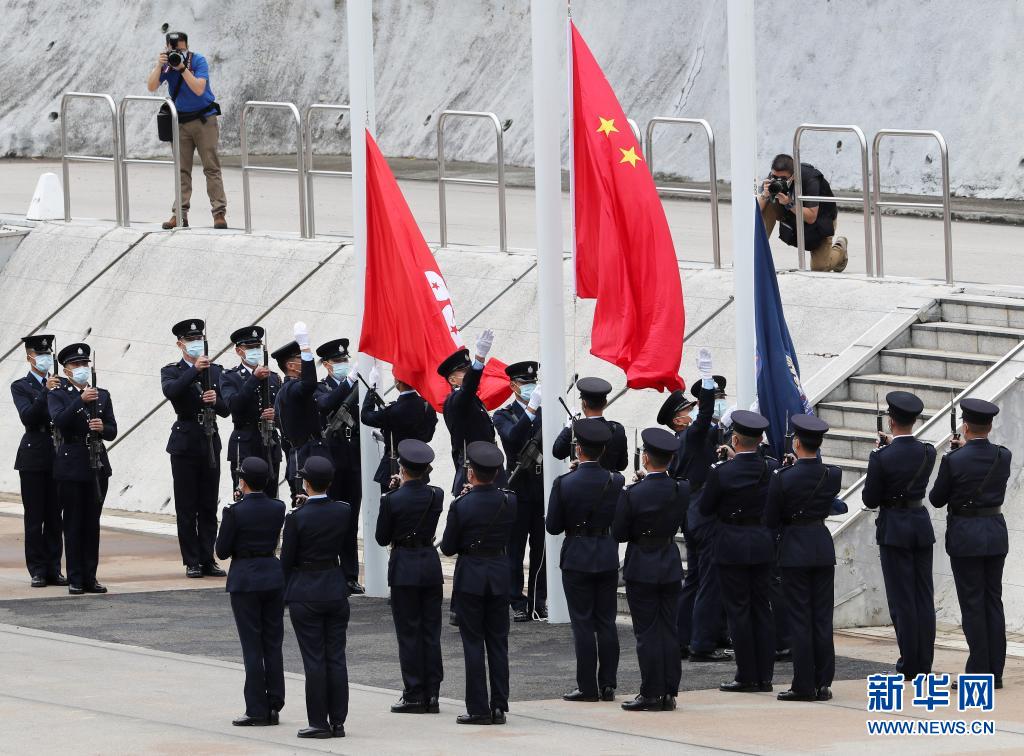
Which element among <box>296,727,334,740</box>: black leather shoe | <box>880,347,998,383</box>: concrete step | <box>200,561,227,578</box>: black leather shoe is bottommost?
<box>296,727,334,740</box>: black leather shoe

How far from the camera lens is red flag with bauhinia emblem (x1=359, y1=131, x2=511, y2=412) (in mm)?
13523

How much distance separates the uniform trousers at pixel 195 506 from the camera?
15.3m

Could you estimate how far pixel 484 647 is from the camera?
10.7 metres

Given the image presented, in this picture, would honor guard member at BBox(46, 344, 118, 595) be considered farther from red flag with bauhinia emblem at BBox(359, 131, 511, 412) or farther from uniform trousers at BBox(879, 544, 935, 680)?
uniform trousers at BBox(879, 544, 935, 680)

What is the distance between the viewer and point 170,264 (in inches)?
776

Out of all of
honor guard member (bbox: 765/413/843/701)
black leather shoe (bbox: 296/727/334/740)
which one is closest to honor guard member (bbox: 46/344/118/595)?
black leather shoe (bbox: 296/727/334/740)

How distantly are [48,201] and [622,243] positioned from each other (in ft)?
32.8

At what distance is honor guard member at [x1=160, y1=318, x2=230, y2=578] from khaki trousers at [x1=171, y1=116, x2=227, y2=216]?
195 inches

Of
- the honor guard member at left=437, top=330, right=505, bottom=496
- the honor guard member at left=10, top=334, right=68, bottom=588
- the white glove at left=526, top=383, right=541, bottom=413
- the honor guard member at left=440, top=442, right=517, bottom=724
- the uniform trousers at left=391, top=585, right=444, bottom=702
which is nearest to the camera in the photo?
the honor guard member at left=440, top=442, right=517, bottom=724

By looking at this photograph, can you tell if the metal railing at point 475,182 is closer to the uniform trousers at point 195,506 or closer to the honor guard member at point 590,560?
the uniform trousers at point 195,506

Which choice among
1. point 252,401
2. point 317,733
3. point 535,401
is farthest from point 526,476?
point 317,733

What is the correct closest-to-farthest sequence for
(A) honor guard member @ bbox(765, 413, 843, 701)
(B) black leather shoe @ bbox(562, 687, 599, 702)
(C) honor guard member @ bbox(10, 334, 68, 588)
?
(B) black leather shoe @ bbox(562, 687, 599, 702) → (A) honor guard member @ bbox(765, 413, 843, 701) → (C) honor guard member @ bbox(10, 334, 68, 588)

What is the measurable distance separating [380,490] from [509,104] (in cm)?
1211

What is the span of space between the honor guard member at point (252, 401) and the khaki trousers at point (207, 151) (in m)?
→ 5.12
